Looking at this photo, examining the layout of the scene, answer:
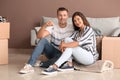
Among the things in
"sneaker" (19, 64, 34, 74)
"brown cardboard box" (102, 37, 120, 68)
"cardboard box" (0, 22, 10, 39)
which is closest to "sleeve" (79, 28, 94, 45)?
"brown cardboard box" (102, 37, 120, 68)

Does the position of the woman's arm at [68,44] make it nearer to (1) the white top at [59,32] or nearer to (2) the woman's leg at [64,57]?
(2) the woman's leg at [64,57]

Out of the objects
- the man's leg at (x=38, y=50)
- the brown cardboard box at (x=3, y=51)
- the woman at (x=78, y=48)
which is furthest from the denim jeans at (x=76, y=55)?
the brown cardboard box at (x=3, y=51)

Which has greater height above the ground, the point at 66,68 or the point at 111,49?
the point at 111,49

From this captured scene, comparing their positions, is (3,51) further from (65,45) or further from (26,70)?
(65,45)

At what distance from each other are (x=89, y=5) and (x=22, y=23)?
4.69 feet

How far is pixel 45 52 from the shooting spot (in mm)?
3660

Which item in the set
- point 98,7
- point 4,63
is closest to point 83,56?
point 4,63

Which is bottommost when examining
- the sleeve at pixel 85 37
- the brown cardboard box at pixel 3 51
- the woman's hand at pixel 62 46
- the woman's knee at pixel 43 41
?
the brown cardboard box at pixel 3 51

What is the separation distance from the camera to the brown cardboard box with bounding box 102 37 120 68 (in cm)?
361

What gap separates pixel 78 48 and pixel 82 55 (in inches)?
3.9

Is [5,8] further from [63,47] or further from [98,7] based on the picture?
[63,47]

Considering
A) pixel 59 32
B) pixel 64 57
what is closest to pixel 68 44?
pixel 64 57

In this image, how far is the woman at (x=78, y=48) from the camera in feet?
10.9

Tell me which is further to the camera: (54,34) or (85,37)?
(54,34)
